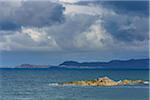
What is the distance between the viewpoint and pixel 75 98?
68062 mm

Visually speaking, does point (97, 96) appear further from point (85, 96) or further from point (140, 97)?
point (140, 97)

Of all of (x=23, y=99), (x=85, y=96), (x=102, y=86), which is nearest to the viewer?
(x=23, y=99)

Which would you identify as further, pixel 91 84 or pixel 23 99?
pixel 91 84

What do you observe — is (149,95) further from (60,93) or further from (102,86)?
(102,86)

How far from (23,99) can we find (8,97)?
4170 mm

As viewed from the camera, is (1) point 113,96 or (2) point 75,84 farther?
(2) point 75,84

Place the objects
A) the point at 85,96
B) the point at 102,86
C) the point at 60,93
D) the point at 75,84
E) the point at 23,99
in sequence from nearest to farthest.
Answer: the point at 23,99
the point at 85,96
the point at 60,93
the point at 102,86
the point at 75,84

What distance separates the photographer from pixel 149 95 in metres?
69.6

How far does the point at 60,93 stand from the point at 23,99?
10.5m

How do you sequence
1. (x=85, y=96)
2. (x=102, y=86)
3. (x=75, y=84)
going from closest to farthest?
(x=85, y=96)
(x=102, y=86)
(x=75, y=84)

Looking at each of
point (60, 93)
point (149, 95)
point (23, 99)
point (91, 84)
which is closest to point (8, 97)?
point (23, 99)

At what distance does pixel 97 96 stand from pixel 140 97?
6813 mm

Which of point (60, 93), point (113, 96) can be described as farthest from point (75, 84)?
point (113, 96)

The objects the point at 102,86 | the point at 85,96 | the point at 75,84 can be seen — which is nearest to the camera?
the point at 85,96
